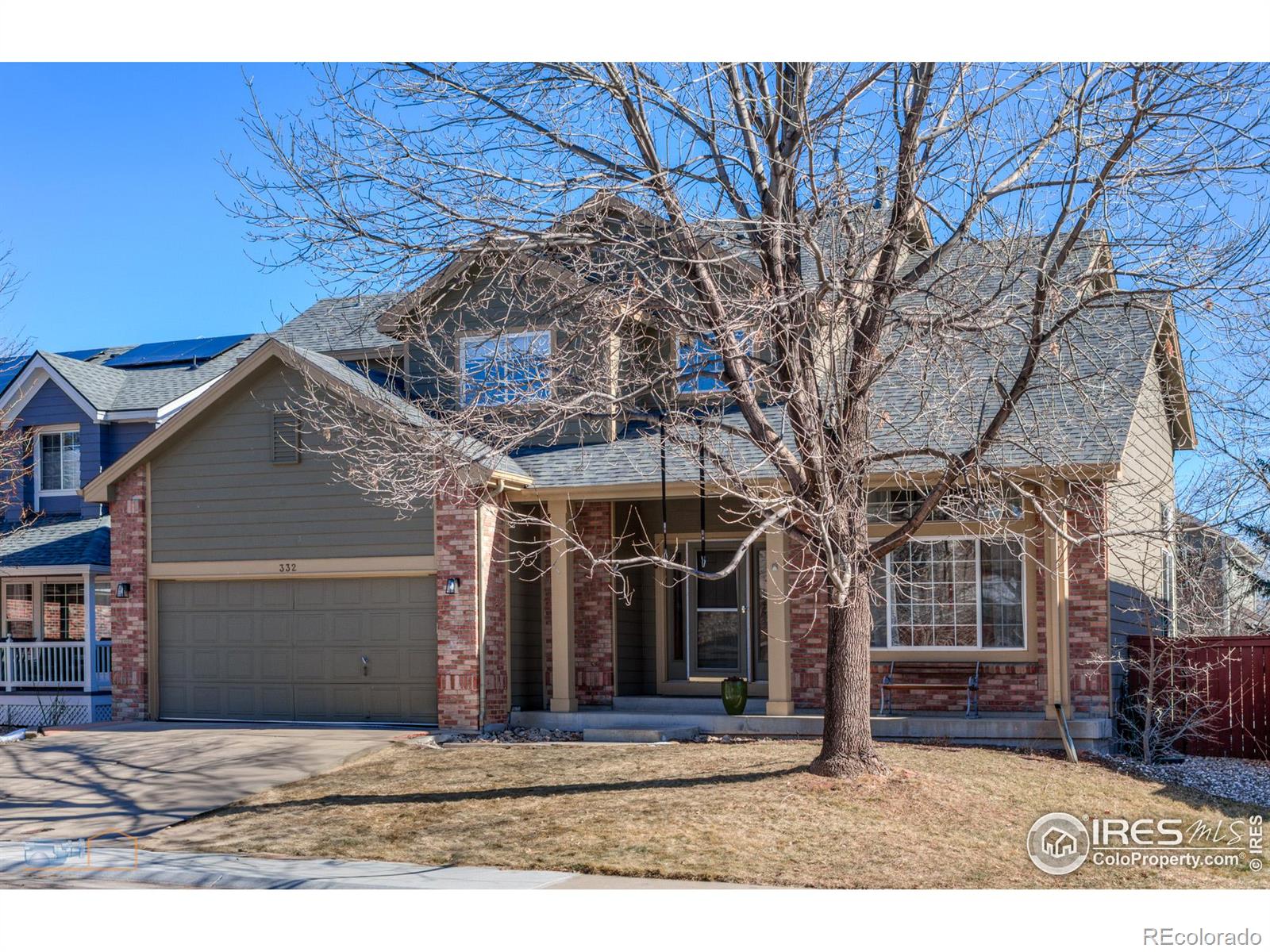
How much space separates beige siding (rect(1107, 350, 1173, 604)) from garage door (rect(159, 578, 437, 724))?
9215mm

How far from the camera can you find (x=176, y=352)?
27844 millimetres

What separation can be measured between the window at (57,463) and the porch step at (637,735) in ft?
43.3

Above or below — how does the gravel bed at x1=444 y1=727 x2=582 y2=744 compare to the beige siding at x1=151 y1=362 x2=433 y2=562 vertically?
below

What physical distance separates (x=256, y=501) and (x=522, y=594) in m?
4.06

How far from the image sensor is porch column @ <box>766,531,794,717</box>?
15875 mm

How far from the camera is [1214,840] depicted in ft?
34.7

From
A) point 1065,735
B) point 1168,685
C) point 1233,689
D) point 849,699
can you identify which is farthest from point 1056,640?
point 849,699

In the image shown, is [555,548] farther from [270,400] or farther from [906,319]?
[906,319]

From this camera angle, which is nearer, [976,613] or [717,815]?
[717,815]

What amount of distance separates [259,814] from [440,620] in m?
5.15

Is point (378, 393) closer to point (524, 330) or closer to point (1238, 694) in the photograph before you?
point (524, 330)

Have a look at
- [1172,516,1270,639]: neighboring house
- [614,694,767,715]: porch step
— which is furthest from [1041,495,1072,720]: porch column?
[614,694,767,715]: porch step

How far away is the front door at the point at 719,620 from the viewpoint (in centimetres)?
1809

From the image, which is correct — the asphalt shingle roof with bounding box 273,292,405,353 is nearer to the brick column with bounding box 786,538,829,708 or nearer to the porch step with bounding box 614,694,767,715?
the porch step with bounding box 614,694,767,715
